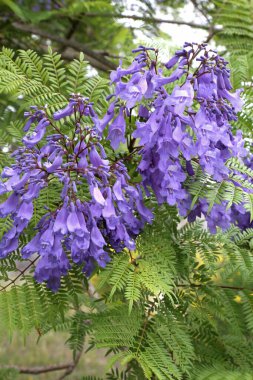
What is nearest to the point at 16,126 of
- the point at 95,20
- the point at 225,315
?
the point at 225,315

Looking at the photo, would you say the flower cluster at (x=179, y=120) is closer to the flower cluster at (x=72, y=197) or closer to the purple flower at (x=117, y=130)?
the purple flower at (x=117, y=130)

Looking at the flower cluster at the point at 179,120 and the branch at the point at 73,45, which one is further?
the branch at the point at 73,45

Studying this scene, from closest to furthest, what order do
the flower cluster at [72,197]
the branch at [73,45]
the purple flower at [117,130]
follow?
the flower cluster at [72,197], the purple flower at [117,130], the branch at [73,45]

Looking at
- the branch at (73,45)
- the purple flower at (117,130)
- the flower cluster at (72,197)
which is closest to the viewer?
the flower cluster at (72,197)

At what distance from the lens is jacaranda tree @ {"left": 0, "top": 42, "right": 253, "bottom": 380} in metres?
1.97

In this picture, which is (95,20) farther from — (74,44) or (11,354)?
(11,354)

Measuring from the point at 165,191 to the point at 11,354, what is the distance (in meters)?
6.30

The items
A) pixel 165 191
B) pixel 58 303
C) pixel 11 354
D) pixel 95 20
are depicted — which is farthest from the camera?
pixel 11 354

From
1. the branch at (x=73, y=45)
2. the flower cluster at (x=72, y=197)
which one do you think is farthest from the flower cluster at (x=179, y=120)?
the branch at (x=73, y=45)

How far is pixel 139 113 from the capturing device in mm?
2137

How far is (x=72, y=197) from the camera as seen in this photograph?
195 cm

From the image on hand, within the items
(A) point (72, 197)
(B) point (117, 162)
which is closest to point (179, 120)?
(B) point (117, 162)

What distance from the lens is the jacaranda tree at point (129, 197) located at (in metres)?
1.97

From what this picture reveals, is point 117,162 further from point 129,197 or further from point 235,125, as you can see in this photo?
point 235,125
